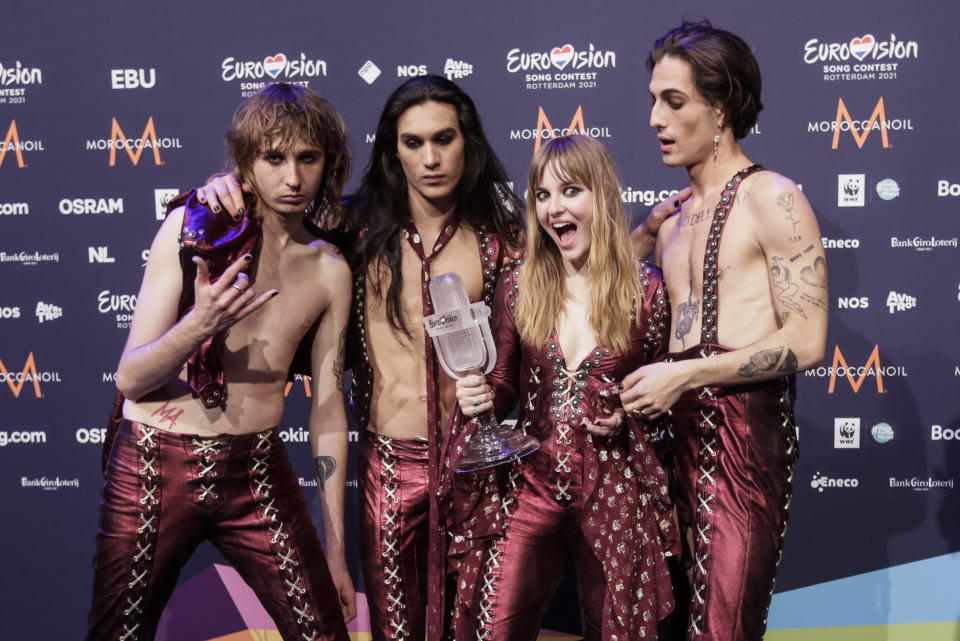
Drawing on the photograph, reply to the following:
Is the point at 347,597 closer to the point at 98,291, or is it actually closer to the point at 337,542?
the point at 337,542

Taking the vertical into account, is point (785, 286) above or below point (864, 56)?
below

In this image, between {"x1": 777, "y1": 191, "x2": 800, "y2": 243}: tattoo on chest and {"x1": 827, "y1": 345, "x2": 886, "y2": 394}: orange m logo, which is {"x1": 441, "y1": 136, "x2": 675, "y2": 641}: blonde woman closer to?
{"x1": 777, "y1": 191, "x2": 800, "y2": 243}: tattoo on chest

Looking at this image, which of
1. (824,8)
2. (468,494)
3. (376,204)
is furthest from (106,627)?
(824,8)

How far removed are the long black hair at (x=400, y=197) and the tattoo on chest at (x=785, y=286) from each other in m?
0.93

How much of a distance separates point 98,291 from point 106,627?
6.58ft

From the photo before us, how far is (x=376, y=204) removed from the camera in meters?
2.98

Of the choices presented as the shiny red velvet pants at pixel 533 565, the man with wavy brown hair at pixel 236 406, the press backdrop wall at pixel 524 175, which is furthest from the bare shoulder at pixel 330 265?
the press backdrop wall at pixel 524 175

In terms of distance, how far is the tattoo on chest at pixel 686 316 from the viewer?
97.3 inches

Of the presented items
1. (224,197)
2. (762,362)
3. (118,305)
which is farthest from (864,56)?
(118,305)

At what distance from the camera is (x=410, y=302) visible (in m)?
2.86

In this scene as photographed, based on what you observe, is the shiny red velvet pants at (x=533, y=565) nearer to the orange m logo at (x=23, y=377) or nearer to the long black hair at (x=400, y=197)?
the long black hair at (x=400, y=197)

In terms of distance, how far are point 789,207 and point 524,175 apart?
1.59 metres

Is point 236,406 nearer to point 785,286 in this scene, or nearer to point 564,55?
point 785,286

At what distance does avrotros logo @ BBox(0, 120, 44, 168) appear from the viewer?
12.9 feet
